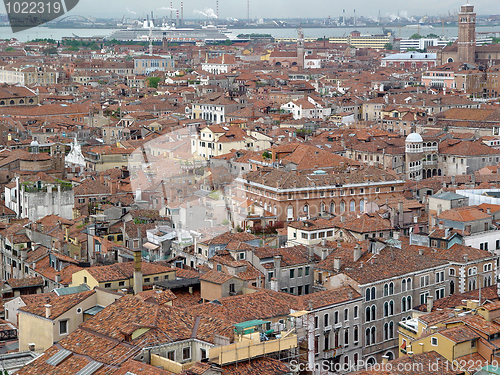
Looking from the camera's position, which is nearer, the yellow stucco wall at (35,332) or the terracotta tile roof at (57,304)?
the yellow stucco wall at (35,332)

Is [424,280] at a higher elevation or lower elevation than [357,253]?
lower

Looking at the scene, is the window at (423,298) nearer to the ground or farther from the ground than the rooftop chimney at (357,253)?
nearer to the ground

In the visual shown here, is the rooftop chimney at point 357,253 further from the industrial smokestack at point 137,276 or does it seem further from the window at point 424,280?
the industrial smokestack at point 137,276

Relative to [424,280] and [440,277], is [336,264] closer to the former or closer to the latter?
[424,280]

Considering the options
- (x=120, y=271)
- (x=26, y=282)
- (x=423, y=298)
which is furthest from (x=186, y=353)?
(x=423, y=298)

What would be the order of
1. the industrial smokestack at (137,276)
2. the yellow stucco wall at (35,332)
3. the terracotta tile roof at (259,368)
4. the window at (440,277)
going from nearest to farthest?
the terracotta tile roof at (259,368), the yellow stucco wall at (35,332), the industrial smokestack at (137,276), the window at (440,277)

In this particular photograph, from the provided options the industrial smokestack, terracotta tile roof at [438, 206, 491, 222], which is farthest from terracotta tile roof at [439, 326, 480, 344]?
terracotta tile roof at [438, 206, 491, 222]

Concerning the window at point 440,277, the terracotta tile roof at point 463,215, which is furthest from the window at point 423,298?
the terracotta tile roof at point 463,215

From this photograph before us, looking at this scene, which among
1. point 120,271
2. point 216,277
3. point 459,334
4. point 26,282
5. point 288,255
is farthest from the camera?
point 288,255

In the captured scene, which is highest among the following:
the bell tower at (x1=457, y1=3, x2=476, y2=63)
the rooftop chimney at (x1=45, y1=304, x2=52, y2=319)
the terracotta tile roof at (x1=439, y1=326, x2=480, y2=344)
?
the bell tower at (x1=457, y1=3, x2=476, y2=63)

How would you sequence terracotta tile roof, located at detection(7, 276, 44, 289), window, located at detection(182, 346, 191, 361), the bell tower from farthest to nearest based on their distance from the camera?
the bell tower < terracotta tile roof, located at detection(7, 276, 44, 289) < window, located at detection(182, 346, 191, 361)

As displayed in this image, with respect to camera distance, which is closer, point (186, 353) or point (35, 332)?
point (186, 353)

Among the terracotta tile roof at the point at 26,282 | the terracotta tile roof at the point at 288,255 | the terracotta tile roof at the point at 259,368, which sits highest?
the terracotta tile roof at the point at 259,368

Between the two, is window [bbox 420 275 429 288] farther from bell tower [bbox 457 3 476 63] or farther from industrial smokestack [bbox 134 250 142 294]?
bell tower [bbox 457 3 476 63]
